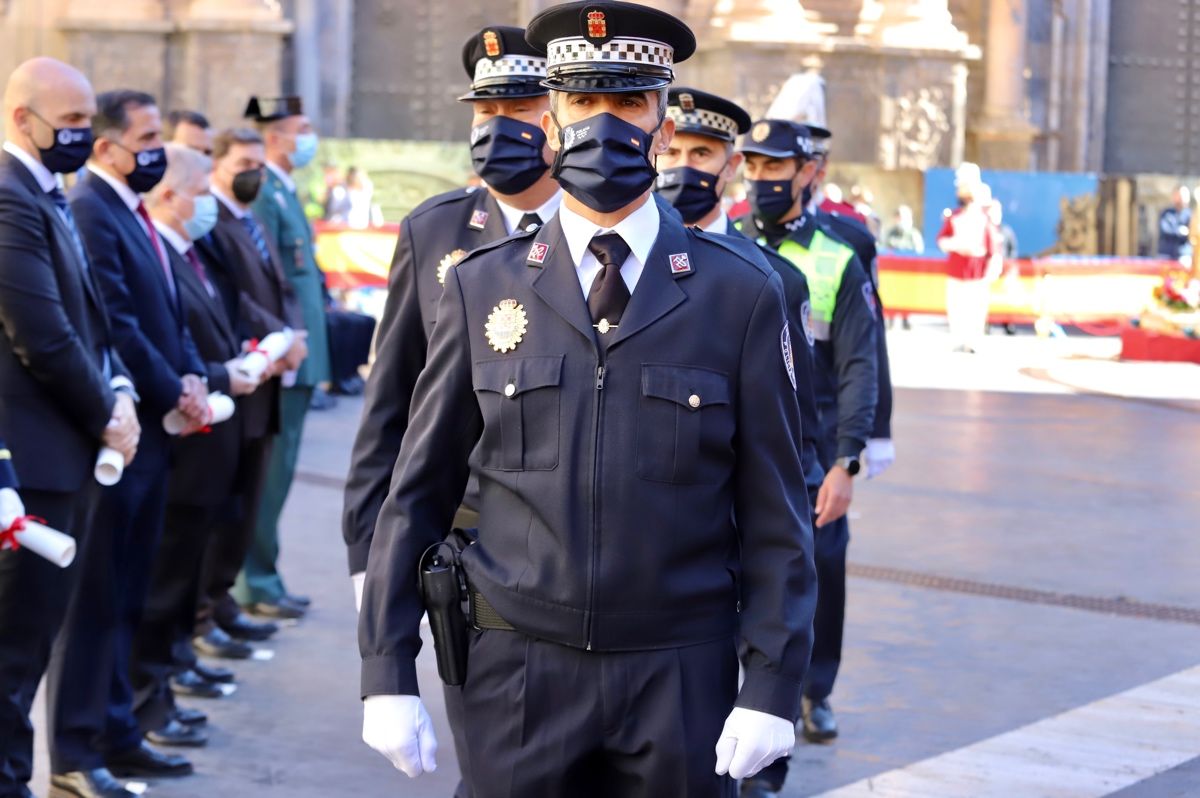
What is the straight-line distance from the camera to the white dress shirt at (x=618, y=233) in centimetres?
346

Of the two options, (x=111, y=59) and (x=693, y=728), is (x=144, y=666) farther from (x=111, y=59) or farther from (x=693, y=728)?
(x=111, y=59)

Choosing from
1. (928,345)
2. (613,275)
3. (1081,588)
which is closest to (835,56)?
(928,345)

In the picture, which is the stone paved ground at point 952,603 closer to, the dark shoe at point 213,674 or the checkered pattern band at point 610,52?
the dark shoe at point 213,674

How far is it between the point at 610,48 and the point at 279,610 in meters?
5.25

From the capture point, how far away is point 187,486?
686cm

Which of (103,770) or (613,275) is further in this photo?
(103,770)

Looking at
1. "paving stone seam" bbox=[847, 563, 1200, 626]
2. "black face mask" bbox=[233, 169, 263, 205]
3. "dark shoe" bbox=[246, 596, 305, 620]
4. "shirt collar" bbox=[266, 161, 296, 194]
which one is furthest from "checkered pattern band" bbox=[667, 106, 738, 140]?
"paving stone seam" bbox=[847, 563, 1200, 626]

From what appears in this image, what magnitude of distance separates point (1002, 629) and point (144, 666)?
Answer: 369 cm

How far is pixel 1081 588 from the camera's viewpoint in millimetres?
9016

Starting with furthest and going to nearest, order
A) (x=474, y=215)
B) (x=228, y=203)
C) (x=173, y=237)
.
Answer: (x=228, y=203) < (x=173, y=237) < (x=474, y=215)

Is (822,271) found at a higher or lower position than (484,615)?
higher

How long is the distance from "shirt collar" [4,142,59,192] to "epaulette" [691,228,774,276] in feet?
8.48

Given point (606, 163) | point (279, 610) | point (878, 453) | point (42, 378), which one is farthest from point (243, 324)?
point (606, 163)

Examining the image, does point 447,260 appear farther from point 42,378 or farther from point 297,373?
point 297,373
